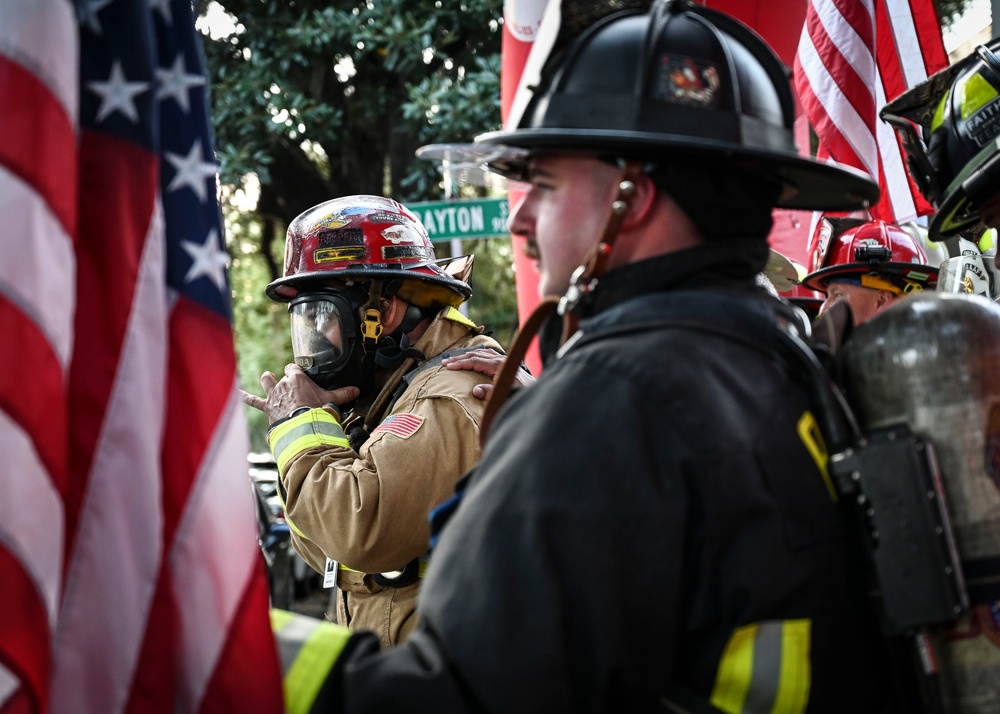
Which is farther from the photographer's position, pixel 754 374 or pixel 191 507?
pixel 754 374

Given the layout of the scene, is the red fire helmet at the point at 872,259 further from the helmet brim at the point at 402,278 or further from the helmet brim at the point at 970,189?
the helmet brim at the point at 970,189

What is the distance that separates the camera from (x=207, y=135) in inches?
67.9

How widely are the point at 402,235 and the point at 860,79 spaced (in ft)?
10.2

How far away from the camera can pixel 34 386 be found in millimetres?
1415

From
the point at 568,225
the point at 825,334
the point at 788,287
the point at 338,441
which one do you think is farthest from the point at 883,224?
the point at 568,225

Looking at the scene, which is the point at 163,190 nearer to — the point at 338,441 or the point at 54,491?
the point at 54,491

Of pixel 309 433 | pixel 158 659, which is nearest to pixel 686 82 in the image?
pixel 158 659

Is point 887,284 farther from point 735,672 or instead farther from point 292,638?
point 292,638

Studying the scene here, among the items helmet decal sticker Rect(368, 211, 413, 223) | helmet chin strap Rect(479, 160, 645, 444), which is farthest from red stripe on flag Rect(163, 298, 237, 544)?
helmet decal sticker Rect(368, 211, 413, 223)

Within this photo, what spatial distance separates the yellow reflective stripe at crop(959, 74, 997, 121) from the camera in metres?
2.53

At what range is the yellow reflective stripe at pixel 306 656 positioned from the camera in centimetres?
154

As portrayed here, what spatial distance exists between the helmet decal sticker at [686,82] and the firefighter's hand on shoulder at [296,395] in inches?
87.7

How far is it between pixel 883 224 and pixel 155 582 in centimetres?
520

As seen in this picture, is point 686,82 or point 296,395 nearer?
point 686,82
